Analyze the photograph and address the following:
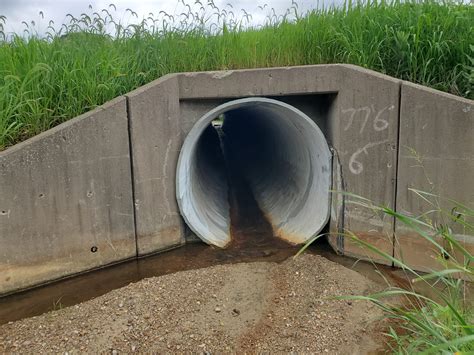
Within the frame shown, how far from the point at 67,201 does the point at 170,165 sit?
1.09 metres

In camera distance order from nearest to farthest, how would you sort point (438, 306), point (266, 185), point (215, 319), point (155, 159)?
point (438, 306), point (215, 319), point (155, 159), point (266, 185)

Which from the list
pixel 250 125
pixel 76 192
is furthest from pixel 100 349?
pixel 250 125

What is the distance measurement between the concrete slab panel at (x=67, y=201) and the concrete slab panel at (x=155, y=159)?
0.10 metres

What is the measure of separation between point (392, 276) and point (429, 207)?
0.76m

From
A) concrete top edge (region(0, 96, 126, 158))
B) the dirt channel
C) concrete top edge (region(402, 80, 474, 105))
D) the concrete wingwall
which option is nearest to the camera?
the dirt channel

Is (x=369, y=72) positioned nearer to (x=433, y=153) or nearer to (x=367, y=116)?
(x=367, y=116)

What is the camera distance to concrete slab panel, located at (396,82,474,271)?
3848mm

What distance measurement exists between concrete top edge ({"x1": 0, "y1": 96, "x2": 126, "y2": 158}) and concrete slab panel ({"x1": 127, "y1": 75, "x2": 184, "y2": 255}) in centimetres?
17

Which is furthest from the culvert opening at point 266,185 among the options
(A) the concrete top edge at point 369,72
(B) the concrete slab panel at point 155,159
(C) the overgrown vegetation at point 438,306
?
(C) the overgrown vegetation at point 438,306

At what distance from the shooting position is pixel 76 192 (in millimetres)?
3877

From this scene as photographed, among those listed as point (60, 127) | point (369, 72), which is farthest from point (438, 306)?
point (60, 127)

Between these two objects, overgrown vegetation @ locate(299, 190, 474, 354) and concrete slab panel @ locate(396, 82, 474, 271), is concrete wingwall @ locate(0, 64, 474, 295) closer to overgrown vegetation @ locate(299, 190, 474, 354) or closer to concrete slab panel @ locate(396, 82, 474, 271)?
concrete slab panel @ locate(396, 82, 474, 271)

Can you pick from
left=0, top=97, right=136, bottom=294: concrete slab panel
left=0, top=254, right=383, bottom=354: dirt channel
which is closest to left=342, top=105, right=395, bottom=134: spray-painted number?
left=0, top=254, right=383, bottom=354: dirt channel

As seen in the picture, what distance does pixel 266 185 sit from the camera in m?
7.12
